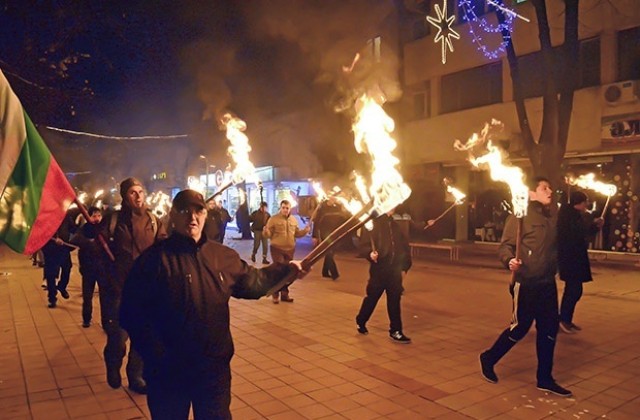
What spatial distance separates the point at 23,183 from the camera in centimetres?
328

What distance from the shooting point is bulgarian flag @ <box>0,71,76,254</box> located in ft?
10.4

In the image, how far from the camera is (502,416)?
461cm

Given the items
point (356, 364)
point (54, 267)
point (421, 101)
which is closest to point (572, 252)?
point (356, 364)

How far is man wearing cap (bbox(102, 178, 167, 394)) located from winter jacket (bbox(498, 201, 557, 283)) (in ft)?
11.6

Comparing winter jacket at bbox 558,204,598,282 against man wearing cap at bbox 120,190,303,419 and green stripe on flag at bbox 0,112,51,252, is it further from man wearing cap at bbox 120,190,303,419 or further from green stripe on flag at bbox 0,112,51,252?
green stripe on flag at bbox 0,112,51,252

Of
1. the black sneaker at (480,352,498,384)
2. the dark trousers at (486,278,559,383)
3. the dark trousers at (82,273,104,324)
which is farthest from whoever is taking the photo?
the dark trousers at (82,273,104,324)

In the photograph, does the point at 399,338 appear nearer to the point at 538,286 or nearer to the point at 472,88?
the point at 538,286

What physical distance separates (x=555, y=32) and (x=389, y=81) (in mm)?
6862

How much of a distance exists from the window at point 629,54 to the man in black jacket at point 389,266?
1106 cm

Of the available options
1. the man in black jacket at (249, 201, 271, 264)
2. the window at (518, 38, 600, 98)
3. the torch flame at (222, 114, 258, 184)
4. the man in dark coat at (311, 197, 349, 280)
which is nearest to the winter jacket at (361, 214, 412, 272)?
the torch flame at (222, 114, 258, 184)

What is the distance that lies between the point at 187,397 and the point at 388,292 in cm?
440

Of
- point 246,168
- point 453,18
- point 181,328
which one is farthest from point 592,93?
point 181,328

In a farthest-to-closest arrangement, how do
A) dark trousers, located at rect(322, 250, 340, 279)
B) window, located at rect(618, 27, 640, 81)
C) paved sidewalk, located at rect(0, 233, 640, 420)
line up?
window, located at rect(618, 27, 640, 81) → dark trousers, located at rect(322, 250, 340, 279) → paved sidewalk, located at rect(0, 233, 640, 420)

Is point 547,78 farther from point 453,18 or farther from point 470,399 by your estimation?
point 470,399
